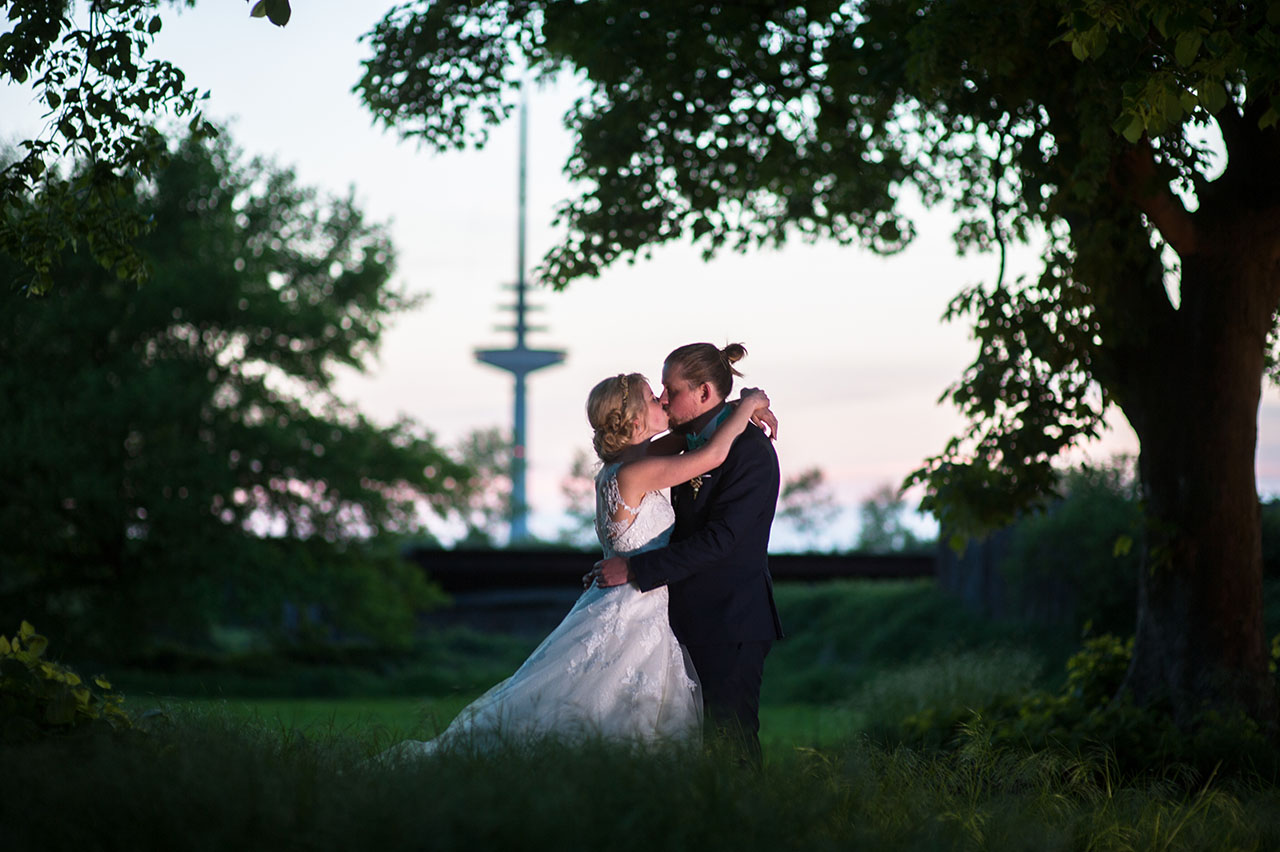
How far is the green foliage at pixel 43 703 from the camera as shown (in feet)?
17.4

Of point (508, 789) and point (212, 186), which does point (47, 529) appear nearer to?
point (212, 186)

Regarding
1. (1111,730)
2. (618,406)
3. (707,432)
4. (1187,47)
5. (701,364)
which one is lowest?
(1111,730)

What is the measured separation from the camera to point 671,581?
5.90 m

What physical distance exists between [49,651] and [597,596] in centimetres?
1751

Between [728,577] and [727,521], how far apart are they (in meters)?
0.29

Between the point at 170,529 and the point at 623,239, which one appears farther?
the point at 170,529

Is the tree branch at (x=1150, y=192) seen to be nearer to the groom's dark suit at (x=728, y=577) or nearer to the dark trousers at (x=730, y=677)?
the groom's dark suit at (x=728, y=577)

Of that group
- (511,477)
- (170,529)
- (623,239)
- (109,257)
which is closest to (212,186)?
(170,529)

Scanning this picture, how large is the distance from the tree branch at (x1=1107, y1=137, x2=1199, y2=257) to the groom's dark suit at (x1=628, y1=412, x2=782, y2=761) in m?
4.04

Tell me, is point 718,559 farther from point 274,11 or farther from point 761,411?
point 274,11

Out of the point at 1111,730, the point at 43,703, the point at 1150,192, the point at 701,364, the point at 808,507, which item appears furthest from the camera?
the point at 808,507

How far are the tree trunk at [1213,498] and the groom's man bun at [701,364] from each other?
4385 mm

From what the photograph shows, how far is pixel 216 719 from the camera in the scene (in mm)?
6145

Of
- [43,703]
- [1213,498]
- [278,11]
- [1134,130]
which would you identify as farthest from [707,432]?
[1213,498]
